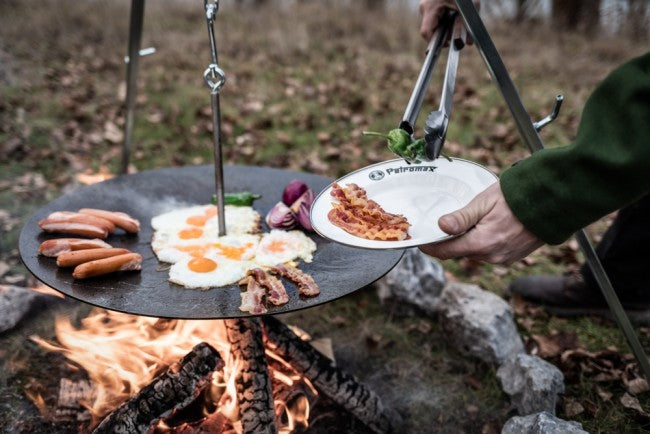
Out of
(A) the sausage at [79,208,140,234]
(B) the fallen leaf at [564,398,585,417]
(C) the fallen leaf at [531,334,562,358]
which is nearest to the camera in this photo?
(A) the sausage at [79,208,140,234]

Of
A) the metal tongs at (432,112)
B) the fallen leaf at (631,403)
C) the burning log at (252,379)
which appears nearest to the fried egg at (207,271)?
the burning log at (252,379)

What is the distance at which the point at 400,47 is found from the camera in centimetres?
936

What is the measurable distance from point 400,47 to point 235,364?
7952mm

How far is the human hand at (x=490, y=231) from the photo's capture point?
1.67 meters

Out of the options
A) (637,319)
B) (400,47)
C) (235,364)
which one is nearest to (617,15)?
(400,47)

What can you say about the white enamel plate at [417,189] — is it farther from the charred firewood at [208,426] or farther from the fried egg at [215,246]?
the charred firewood at [208,426]

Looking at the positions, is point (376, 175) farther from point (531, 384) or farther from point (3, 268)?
point (3, 268)

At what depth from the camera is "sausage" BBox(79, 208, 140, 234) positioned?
2.52 meters

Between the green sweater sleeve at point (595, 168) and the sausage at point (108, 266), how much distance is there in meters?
1.52

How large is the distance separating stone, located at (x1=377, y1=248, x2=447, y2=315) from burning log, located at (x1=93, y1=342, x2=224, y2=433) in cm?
148

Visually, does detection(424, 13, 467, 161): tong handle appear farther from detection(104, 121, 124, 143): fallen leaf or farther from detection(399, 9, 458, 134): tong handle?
detection(104, 121, 124, 143): fallen leaf

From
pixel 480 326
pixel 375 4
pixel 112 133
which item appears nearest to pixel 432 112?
pixel 480 326

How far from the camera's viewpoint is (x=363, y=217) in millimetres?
2010

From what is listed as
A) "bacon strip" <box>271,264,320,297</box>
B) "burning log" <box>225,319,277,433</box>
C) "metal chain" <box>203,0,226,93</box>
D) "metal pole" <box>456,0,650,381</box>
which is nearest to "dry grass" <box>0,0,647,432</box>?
"burning log" <box>225,319,277,433</box>
